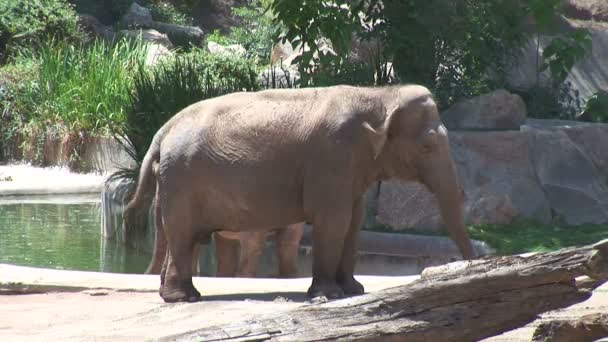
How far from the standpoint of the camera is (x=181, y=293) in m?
7.84

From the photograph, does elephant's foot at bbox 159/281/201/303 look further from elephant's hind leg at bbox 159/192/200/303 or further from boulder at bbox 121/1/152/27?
boulder at bbox 121/1/152/27

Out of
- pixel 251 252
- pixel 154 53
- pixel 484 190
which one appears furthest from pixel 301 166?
pixel 154 53

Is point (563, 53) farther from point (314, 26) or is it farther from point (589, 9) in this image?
point (589, 9)

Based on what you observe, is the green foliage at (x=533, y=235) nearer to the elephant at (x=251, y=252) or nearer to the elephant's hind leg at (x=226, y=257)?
the elephant at (x=251, y=252)

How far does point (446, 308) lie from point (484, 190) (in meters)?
6.82

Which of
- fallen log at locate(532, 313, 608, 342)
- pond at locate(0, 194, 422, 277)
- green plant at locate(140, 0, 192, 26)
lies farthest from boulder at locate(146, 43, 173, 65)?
fallen log at locate(532, 313, 608, 342)

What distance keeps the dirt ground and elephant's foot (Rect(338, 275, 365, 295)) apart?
0.73 feet

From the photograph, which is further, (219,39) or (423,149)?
(219,39)

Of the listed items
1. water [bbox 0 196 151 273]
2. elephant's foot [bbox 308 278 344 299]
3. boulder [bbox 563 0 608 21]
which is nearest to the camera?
elephant's foot [bbox 308 278 344 299]

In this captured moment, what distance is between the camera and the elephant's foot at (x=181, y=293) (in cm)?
782

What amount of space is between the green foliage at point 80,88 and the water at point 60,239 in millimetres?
2036

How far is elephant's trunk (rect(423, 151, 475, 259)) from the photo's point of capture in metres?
7.81

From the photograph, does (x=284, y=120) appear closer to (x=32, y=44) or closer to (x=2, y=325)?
(x=2, y=325)

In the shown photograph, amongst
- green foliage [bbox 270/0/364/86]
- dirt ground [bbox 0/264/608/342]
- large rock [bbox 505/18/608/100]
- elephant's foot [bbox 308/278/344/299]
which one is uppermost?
green foliage [bbox 270/0/364/86]
